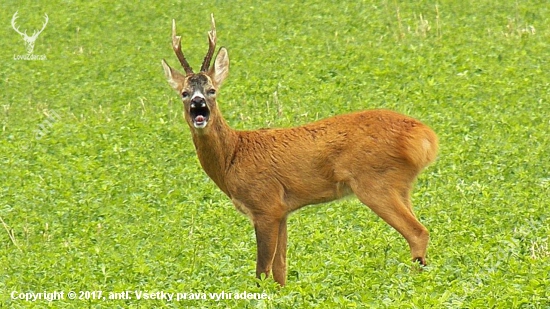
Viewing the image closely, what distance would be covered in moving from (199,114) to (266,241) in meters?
1.31

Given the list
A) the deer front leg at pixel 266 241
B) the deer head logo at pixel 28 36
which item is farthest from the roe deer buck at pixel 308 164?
the deer head logo at pixel 28 36

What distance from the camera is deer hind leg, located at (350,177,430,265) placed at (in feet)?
30.6

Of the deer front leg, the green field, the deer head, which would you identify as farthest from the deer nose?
the green field

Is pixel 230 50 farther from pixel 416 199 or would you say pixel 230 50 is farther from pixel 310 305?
pixel 310 305

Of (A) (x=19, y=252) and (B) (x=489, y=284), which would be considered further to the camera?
(A) (x=19, y=252)

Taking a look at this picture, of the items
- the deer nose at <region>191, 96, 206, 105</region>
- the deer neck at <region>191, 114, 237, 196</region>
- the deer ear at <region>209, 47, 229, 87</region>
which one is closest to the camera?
the deer nose at <region>191, 96, 206, 105</region>

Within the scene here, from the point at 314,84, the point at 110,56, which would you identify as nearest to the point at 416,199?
the point at 314,84

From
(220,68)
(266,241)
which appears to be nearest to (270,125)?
(220,68)

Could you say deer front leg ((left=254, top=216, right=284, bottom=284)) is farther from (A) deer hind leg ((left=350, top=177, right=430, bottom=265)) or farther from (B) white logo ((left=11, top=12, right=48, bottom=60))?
(B) white logo ((left=11, top=12, right=48, bottom=60))

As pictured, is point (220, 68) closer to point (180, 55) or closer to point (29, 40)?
point (180, 55)

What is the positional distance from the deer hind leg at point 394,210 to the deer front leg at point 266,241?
765mm

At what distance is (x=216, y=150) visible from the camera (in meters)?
9.95

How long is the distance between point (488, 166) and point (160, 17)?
41.3 ft

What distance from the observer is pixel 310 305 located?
755cm
